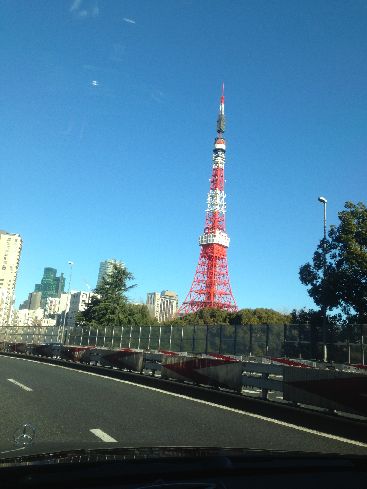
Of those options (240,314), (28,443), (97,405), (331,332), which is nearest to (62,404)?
(97,405)

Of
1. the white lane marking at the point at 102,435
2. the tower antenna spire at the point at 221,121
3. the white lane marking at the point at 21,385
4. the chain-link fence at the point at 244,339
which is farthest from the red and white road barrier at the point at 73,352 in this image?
the tower antenna spire at the point at 221,121

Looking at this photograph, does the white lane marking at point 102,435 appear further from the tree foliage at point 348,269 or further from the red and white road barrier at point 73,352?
the tree foliage at point 348,269

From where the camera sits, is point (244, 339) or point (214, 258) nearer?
point (244, 339)

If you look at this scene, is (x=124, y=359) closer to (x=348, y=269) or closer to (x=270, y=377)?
(x=270, y=377)

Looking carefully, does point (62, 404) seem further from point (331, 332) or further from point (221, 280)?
point (221, 280)

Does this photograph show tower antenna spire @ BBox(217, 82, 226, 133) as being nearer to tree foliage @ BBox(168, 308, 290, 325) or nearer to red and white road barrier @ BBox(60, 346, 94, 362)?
tree foliage @ BBox(168, 308, 290, 325)

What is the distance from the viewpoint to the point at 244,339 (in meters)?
30.1

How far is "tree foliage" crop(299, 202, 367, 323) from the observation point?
1278 inches

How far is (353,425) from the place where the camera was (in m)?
7.57

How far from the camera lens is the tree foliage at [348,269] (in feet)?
107

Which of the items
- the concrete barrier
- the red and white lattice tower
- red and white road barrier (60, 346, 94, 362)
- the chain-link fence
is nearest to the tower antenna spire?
the red and white lattice tower

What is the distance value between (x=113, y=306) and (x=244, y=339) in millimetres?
34399

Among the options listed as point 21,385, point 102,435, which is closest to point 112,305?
point 21,385

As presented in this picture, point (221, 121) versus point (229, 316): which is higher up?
point (221, 121)
